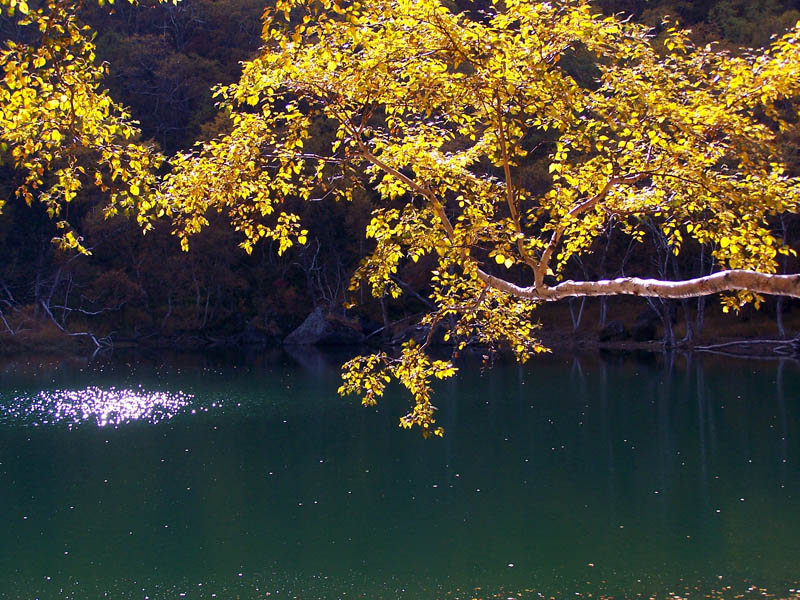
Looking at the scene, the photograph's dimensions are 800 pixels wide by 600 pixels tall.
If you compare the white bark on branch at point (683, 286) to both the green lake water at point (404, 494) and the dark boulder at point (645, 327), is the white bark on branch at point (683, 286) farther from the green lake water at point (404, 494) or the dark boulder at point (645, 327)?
the dark boulder at point (645, 327)

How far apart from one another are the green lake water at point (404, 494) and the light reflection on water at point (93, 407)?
9 cm

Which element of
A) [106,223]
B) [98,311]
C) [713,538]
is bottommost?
[713,538]

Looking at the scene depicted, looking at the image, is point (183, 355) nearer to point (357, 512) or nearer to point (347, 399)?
point (347, 399)

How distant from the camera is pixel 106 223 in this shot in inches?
1239

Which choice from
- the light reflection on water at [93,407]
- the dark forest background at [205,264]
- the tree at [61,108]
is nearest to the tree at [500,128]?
the tree at [61,108]

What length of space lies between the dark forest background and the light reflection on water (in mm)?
11912

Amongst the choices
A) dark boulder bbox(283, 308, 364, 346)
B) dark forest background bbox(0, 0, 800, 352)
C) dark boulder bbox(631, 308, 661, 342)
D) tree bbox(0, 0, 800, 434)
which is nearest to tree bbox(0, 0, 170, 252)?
tree bbox(0, 0, 800, 434)

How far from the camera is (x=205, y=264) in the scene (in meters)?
33.9

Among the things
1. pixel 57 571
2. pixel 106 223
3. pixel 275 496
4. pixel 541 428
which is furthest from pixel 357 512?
pixel 106 223

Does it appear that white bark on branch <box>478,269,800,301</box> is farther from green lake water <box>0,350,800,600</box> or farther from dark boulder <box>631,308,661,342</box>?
dark boulder <box>631,308,661,342</box>

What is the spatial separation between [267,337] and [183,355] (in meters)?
5.47

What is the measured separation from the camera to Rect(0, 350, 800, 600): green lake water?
824cm

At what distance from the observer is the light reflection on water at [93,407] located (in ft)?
54.7

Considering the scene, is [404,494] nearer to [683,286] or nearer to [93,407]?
[683,286]
